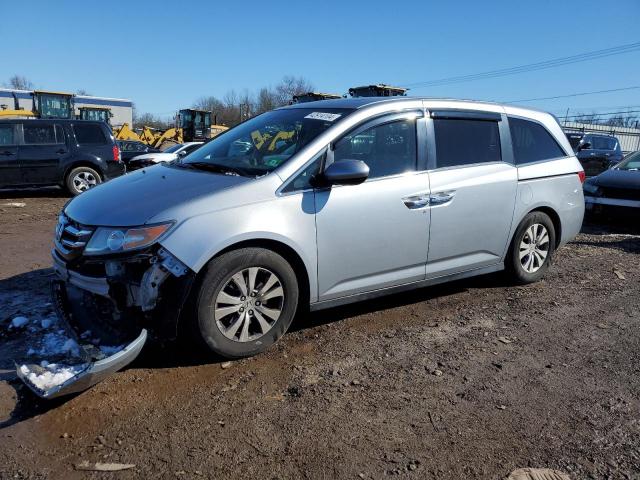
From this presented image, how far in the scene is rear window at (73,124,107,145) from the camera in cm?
1167

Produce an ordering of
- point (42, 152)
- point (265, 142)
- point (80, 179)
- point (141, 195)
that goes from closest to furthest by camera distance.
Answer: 1. point (141, 195)
2. point (265, 142)
3. point (42, 152)
4. point (80, 179)

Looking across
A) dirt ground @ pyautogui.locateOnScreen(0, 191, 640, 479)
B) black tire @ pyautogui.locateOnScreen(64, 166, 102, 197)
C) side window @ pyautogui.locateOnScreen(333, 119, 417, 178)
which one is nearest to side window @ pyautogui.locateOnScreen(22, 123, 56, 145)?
black tire @ pyautogui.locateOnScreen(64, 166, 102, 197)

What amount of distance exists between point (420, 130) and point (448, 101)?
1.81ft

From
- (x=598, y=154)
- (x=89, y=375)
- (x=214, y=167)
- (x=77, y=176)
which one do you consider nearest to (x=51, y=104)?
(x=77, y=176)

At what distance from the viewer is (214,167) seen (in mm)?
3982

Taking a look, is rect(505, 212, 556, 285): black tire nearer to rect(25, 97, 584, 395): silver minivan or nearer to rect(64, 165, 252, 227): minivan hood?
rect(25, 97, 584, 395): silver minivan

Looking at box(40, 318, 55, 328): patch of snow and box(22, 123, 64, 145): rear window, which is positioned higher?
box(22, 123, 64, 145): rear window

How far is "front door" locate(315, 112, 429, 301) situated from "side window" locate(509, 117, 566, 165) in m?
1.30

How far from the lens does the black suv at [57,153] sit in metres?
11.0

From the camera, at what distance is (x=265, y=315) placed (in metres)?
3.51

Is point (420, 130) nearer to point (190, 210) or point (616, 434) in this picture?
point (190, 210)

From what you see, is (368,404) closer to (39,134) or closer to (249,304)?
(249,304)

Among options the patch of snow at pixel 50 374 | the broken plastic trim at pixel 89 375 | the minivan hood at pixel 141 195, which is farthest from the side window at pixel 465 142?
the patch of snow at pixel 50 374

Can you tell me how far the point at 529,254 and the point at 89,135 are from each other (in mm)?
10224
